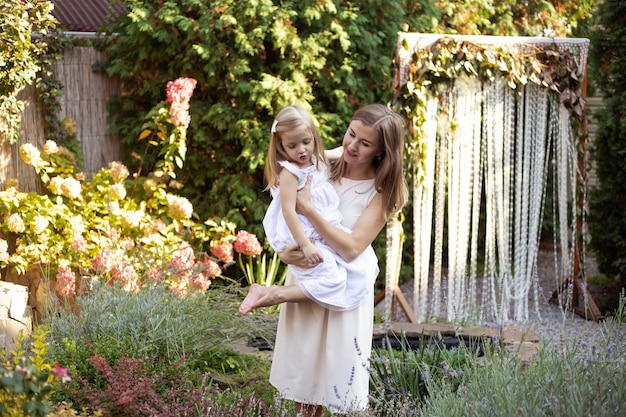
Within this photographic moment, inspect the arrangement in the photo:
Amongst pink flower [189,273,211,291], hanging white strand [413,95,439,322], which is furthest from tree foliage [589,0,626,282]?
pink flower [189,273,211,291]

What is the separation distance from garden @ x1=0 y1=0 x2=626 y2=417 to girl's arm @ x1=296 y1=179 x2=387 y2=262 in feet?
1.43

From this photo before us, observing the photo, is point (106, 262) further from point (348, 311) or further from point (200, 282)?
point (348, 311)

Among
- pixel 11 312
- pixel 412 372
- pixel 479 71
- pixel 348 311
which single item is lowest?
pixel 11 312

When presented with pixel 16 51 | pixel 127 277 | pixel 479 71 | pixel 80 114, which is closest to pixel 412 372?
pixel 127 277

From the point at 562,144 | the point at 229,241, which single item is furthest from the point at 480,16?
the point at 229,241

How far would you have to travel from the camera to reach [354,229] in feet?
10.3

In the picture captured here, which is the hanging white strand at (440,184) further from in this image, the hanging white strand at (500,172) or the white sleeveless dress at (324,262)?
the white sleeveless dress at (324,262)

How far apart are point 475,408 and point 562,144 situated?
4.28 m

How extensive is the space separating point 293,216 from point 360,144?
1.22 feet

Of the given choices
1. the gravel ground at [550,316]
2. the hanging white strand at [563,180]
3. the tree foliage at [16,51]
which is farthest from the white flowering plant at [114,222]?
the hanging white strand at [563,180]

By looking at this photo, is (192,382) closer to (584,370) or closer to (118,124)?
(584,370)

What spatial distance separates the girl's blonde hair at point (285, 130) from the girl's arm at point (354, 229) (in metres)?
0.13

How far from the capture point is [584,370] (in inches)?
103

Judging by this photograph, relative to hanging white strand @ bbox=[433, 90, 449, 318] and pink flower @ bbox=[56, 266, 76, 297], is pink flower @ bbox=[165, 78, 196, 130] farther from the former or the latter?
hanging white strand @ bbox=[433, 90, 449, 318]
